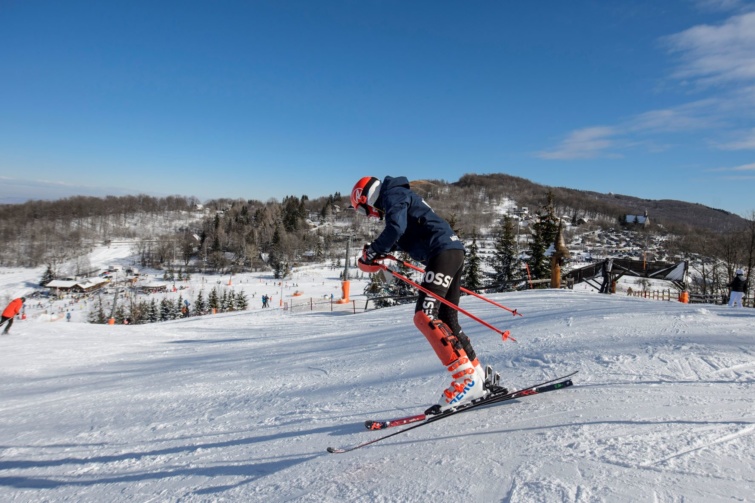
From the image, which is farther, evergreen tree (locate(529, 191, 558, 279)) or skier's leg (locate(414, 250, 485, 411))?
evergreen tree (locate(529, 191, 558, 279))

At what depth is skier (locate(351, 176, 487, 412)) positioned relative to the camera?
136 inches

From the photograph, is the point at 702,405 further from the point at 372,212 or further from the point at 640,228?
the point at 640,228

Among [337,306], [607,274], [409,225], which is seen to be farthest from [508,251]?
[409,225]

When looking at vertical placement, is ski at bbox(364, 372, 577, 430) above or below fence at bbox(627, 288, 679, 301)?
above

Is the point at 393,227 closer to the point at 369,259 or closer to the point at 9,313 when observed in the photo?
the point at 369,259

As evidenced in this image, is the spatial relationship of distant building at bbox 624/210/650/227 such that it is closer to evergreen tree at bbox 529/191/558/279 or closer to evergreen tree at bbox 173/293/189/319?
evergreen tree at bbox 529/191/558/279

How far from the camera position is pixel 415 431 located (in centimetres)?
334

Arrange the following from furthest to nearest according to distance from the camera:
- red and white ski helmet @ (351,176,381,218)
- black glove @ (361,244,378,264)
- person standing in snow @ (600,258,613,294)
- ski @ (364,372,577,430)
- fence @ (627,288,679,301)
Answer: fence @ (627,288,679,301) < person standing in snow @ (600,258,613,294) < red and white ski helmet @ (351,176,381,218) < black glove @ (361,244,378,264) < ski @ (364,372,577,430)

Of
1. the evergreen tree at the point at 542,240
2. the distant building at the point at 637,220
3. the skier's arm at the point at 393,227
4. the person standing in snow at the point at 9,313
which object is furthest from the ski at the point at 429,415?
the distant building at the point at 637,220

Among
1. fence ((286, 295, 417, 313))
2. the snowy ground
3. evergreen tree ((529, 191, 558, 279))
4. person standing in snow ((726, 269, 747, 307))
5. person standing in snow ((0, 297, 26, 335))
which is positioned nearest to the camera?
the snowy ground

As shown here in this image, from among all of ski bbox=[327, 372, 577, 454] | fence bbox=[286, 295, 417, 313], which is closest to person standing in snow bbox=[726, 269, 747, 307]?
ski bbox=[327, 372, 577, 454]

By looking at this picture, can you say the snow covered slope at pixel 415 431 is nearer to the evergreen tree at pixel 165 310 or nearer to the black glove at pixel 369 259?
the black glove at pixel 369 259

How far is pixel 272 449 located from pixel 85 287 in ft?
341

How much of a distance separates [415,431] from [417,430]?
24mm
